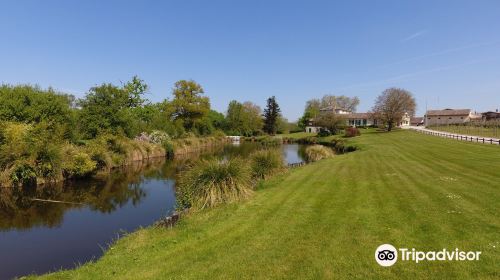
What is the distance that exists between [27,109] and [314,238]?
2699 cm

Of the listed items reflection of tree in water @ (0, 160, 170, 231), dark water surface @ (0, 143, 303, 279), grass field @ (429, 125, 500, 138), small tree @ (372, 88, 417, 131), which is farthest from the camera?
small tree @ (372, 88, 417, 131)

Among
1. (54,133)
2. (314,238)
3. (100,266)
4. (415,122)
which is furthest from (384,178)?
(415,122)

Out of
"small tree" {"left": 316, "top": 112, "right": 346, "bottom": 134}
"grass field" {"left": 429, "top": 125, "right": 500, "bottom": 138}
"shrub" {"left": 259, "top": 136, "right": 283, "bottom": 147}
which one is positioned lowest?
"shrub" {"left": 259, "top": 136, "right": 283, "bottom": 147}

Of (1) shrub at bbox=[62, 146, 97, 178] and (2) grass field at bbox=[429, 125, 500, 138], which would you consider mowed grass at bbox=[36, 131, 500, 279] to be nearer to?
(1) shrub at bbox=[62, 146, 97, 178]

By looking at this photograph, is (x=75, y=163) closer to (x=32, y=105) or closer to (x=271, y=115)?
(x=32, y=105)

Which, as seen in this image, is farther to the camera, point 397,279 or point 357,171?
point 357,171

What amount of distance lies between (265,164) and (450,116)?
4186 inches

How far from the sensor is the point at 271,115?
97.8 m

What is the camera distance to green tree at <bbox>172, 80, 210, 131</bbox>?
2719 inches

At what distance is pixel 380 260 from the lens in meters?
6.57

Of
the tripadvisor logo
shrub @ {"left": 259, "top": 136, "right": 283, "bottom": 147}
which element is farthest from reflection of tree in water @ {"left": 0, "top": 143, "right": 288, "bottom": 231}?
shrub @ {"left": 259, "top": 136, "right": 283, "bottom": 147}

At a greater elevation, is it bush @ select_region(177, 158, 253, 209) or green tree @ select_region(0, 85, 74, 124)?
green tree @ select_region(0, 85, 74, 124)

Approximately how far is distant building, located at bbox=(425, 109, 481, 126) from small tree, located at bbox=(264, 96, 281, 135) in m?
48.5

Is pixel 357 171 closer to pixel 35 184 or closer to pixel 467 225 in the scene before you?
pixel 467 225
